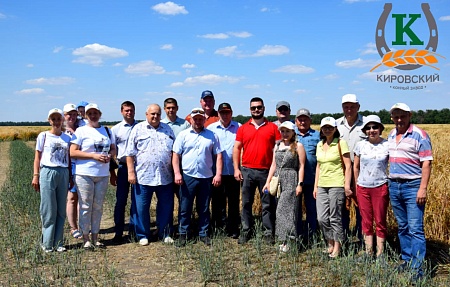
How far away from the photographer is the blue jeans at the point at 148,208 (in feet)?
20.5

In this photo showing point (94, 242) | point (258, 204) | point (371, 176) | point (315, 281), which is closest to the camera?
point (315, 281)

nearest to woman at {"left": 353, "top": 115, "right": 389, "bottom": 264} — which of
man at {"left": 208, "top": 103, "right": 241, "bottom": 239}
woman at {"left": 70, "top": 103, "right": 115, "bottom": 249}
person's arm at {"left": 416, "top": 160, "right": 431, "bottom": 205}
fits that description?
person's arm at {"left": 416, "top": 160, "right": 431, "bottom": 205}

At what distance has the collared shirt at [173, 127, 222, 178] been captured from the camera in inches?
241

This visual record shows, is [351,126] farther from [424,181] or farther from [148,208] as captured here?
[148,208]

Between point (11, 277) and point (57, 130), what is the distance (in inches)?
82.2

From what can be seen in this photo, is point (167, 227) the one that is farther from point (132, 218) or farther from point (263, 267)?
point (263, 267)

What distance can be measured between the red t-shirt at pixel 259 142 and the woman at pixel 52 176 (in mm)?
2752

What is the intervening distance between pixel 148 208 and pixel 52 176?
158cm

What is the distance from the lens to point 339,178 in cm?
532

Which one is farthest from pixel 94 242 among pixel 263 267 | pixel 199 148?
pixel 263 267

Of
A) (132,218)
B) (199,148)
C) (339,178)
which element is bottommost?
(132,218)

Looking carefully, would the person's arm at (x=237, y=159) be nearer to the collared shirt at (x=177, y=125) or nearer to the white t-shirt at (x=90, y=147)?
the collared shirt at (x=177, y=125)

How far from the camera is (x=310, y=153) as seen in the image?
5941 millimetres

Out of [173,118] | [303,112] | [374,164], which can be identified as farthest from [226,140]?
[374,164]
